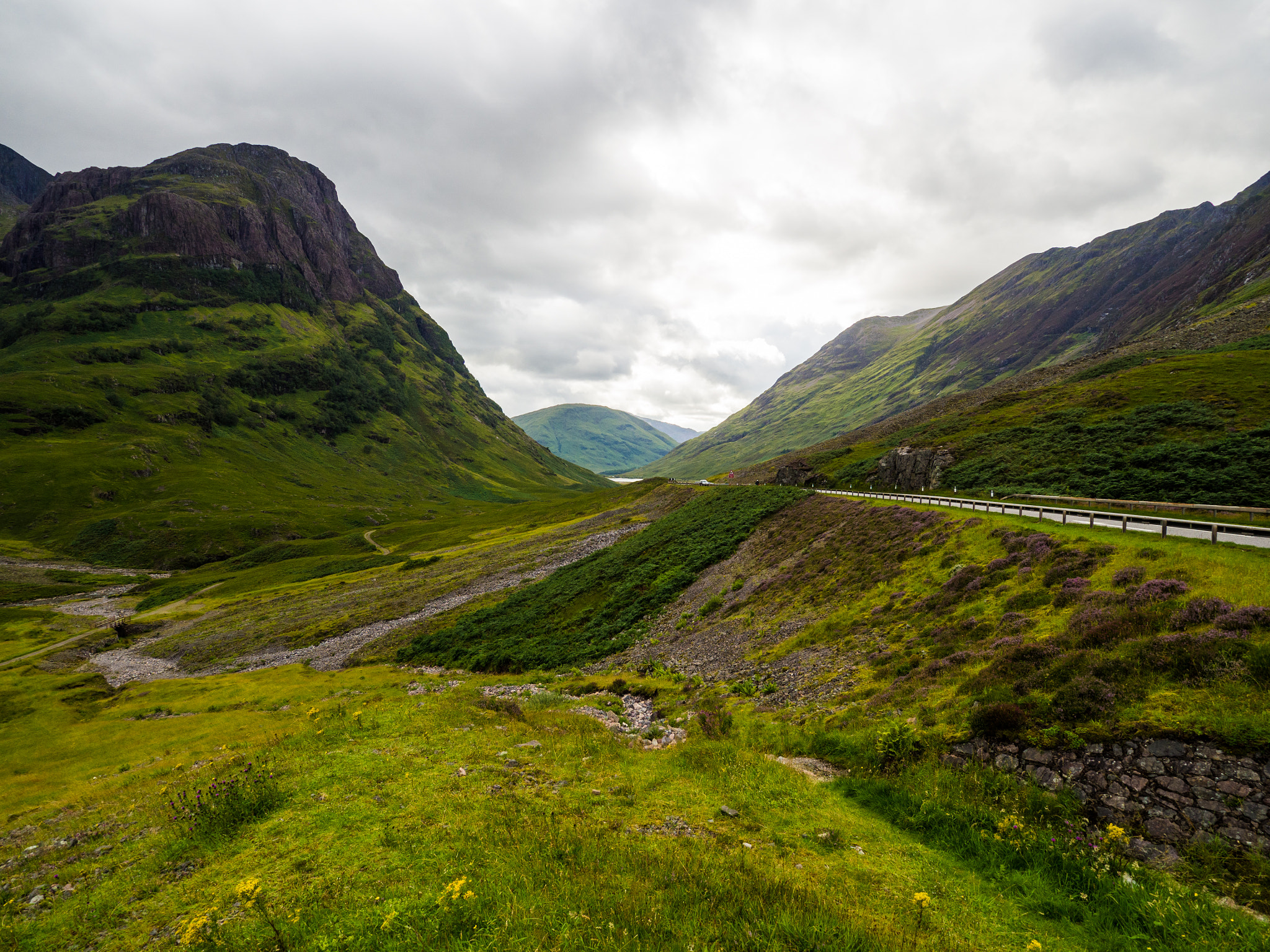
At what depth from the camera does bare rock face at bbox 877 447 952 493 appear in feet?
197

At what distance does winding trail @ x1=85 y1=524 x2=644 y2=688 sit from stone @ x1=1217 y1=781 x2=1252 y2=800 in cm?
5319

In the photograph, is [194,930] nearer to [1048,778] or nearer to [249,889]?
[249,889]

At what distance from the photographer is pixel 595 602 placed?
42.5m

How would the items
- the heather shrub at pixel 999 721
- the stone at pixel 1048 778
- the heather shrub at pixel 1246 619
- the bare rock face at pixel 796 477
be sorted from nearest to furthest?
the stone at pixel 1048 778 < the heather shrub at pixel 1246 619 < the heather shrub at pixel 999 721 < the bare rock face at pixel 796 477

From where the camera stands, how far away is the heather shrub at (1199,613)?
12055 millimetres

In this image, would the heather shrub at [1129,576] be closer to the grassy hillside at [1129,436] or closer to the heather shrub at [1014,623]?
the heather shrub at [1014,623]

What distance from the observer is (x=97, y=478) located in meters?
142

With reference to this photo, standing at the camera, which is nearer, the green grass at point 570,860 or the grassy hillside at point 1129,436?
the green grass at point 570,860

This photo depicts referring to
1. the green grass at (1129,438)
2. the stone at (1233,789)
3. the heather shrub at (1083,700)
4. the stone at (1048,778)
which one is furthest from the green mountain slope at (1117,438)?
the stone at (1048,778)

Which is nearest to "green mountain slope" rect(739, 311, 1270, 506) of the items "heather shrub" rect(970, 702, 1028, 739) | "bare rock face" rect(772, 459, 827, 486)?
"bare rock face" rect(772, 459, 827, 486)

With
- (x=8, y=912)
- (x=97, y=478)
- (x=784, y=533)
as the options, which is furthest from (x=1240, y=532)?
(x=97, y=478)

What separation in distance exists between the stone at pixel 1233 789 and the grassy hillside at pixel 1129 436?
37.0 meters

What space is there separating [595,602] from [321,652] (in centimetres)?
3140

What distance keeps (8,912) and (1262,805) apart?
24.6 m
